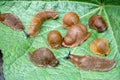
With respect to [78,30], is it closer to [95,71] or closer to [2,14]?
[95,71]

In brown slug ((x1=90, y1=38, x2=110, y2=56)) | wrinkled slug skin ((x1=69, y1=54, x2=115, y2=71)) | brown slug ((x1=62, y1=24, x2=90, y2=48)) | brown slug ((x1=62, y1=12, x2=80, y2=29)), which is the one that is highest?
brown slug ((x1=62, y1=12, x2=80, y2=29))

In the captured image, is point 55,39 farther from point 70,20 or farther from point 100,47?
point 100,47

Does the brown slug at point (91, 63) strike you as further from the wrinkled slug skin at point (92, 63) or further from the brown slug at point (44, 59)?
the brown slug at point (44, 59)

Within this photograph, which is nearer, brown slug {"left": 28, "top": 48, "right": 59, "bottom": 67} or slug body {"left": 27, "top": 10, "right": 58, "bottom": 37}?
brown slug {"left": 28, "top": 48, "right": 59, "bottom": 67}

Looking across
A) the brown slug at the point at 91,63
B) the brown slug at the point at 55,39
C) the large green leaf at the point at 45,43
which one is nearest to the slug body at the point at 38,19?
the large green leaf at the point at 45,43

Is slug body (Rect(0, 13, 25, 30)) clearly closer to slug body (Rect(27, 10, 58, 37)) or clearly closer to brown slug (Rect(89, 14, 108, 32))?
slug body (Rect(27, 10, 58, 37))

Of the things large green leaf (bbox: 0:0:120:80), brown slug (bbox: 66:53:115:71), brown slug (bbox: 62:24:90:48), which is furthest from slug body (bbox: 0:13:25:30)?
brown slug (bbox: 66:53:115:71)

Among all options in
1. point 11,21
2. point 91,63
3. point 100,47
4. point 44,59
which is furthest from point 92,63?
point 11,21
